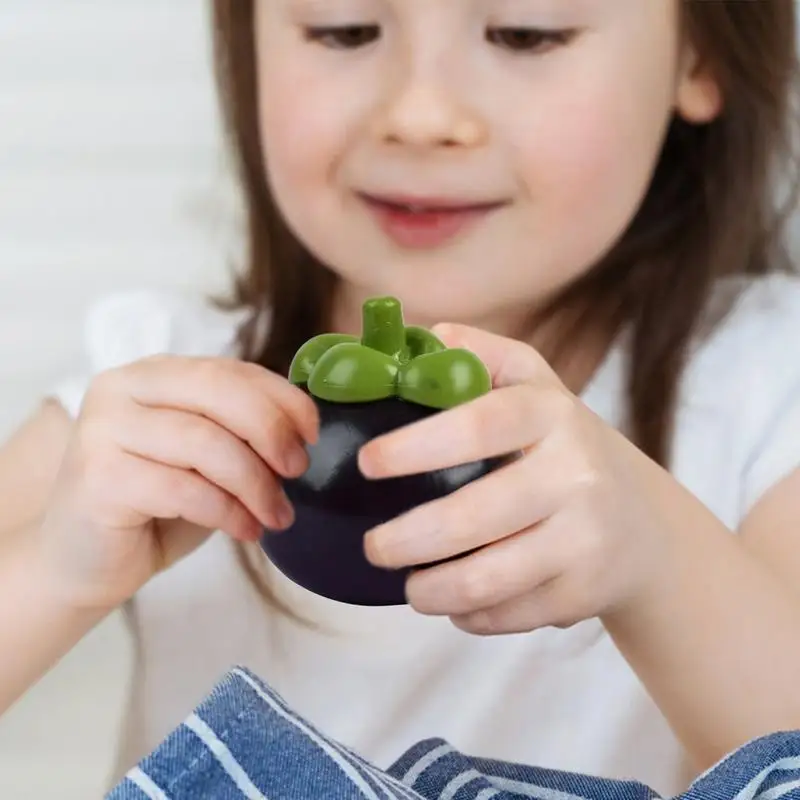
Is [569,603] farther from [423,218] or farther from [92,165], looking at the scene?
[92,165]

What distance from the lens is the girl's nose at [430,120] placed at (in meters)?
0.62

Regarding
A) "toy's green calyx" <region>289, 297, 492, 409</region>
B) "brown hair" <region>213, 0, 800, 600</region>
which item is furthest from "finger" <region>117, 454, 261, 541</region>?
"brown hair" <region>213, 0, 800, 600</region>

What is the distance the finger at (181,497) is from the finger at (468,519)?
0.11 m

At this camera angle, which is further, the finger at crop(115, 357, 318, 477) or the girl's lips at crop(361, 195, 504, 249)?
the girl's lips at crop(361, 195, 504, 249)

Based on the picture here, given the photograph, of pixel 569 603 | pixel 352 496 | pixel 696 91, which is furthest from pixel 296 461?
pixel 696 91

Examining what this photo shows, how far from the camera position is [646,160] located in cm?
71

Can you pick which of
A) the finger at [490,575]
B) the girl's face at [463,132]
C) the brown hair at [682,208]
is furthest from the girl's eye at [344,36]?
the finger at [490,575]

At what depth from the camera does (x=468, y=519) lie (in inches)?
16.8

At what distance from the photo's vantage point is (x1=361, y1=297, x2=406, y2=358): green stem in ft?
1.43

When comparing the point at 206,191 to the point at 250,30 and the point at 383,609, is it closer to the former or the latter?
the point at 250,30

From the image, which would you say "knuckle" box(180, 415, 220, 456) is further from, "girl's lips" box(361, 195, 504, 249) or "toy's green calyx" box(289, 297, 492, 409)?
"girl's lips" box(361, 195, 504, 249)

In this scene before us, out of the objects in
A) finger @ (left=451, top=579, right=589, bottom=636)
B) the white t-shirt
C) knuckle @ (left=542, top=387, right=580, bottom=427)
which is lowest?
the white t-shirt

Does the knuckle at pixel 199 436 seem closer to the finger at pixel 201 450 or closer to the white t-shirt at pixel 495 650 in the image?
the finger at pixel 201 450

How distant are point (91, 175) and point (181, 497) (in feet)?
1.83
